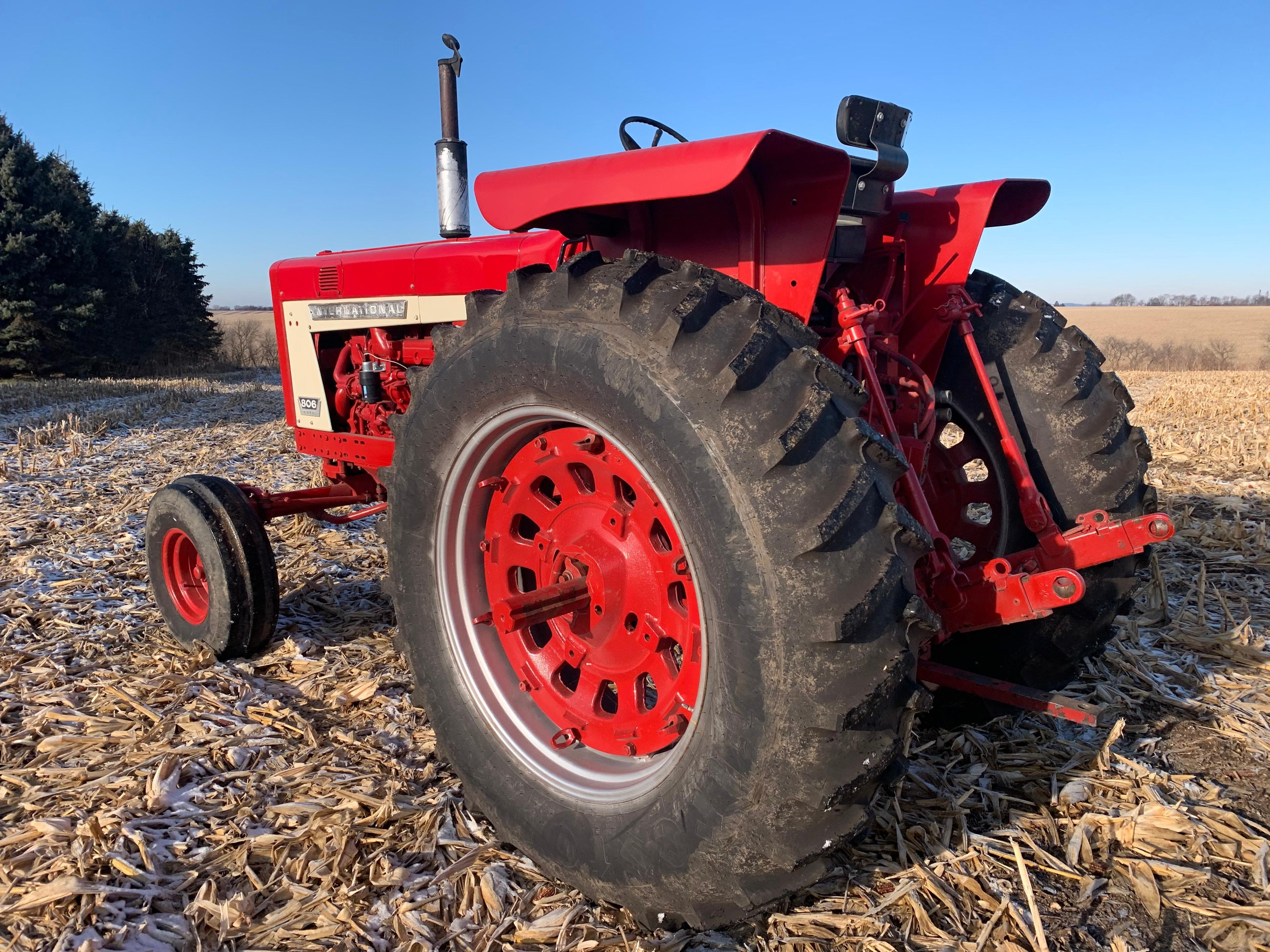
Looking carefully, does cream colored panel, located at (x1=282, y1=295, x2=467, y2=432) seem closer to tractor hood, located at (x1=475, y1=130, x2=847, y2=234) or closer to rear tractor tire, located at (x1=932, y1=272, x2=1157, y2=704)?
tractor hood, located at (x1=475, y1=130, x2=847, y2=234)

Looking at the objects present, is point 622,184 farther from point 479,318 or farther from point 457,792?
point 457,792

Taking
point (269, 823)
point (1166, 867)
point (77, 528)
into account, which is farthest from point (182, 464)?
point (1166, 867)

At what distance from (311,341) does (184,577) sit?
48.2 inches

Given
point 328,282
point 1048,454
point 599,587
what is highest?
point 328,282

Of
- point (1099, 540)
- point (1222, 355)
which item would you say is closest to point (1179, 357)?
point (1222, 355)

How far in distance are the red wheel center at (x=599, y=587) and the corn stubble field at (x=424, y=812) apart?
413 mm

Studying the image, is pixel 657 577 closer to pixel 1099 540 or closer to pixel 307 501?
pixel 1099 540

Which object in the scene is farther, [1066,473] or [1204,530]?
[1204,530]

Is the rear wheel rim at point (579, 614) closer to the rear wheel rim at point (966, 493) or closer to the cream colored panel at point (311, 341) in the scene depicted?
the rear wheel rim at point (966, 493)

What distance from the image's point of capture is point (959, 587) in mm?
1728

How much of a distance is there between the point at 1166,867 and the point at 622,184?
204cm

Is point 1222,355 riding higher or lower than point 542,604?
lower

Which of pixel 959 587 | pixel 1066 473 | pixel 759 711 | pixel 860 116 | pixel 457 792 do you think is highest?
pixel 860 116

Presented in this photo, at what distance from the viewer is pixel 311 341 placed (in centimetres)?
377
